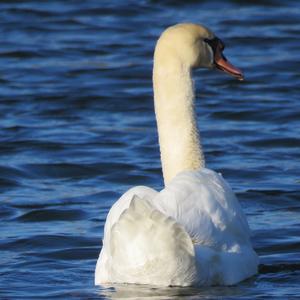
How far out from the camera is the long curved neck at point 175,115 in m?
8.46

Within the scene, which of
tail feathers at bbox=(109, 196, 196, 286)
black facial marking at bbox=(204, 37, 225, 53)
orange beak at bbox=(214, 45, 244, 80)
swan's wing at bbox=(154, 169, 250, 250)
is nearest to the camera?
tail feathers at bbox=(109, 196, 196, 286)

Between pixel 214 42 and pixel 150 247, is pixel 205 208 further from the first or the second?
pixel 214 42

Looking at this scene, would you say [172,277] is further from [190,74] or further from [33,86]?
[33,86]

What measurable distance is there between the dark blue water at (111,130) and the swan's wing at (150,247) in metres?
0.12

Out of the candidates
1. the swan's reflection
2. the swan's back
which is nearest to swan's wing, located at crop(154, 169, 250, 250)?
the swan's back

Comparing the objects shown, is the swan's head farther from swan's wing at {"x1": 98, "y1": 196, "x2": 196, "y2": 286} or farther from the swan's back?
swan's wing at {"x1": 98, "y1": 196, "x2": 196, "y2": 286}

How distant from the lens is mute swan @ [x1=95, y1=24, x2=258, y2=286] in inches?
284

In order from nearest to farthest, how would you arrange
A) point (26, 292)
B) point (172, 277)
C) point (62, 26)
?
point (172, 277)
point (26, 292)
point (62, 26)

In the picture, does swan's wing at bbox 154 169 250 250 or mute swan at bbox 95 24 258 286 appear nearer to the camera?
mute swan at bbox 95 24 258 286

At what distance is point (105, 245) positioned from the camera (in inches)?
305

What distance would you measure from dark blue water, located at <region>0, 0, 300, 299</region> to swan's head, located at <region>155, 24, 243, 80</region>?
4.61ft

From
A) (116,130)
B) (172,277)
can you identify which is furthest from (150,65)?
(172,277)

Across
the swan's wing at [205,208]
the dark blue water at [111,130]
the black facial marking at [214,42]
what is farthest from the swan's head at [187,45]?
the dark blue water at [111,130]

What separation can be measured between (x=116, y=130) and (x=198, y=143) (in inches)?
214
